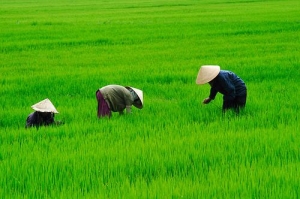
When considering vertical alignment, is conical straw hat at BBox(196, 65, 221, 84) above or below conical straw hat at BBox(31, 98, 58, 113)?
above

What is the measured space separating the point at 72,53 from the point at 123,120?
7.85 metres

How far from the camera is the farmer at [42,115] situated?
17.3 feet

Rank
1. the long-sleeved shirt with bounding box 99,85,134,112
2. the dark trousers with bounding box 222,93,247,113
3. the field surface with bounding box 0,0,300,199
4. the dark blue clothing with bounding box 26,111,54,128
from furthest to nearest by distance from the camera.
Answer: the dark trousers with bounding box 222,93,247,113, the long-sleeved shirt with bounding box 99,85,134,112, the dark blue clothing with bounding box 26,111,54,128, the field surface with bounding box 0,0,300,199

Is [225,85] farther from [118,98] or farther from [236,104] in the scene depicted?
[118,98]

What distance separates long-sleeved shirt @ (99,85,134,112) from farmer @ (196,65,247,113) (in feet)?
2.67

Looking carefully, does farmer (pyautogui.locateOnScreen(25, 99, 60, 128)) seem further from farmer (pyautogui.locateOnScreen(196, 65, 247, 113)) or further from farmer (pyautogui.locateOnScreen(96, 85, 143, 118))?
farmer (pyautogui.locateOnScreen(196, 65, 247, 113))

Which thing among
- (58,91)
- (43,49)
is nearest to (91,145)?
(58,91)

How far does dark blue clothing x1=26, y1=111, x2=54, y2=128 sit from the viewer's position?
214 inches

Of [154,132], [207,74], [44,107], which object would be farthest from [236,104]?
[44,107]

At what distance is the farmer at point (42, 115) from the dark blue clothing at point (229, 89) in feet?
6.11

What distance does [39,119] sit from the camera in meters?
5.48

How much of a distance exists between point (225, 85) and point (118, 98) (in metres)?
1.24

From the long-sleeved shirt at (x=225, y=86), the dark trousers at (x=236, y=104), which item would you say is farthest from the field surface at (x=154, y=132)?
the long-sleeved shirt at (x=225, y=86)

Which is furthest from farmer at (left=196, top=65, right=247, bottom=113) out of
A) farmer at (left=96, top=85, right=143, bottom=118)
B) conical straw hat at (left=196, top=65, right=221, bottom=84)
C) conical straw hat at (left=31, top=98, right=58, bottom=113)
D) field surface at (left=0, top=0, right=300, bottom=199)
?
conical straw hat at (left=31, top=98, right=58, bottom=113)
